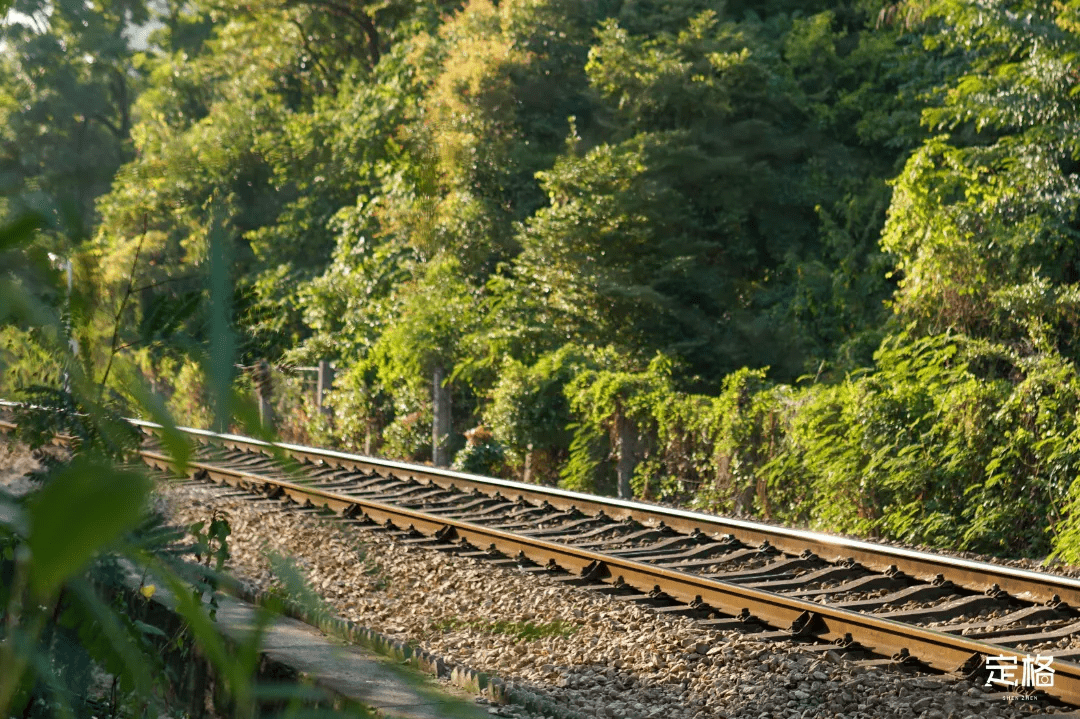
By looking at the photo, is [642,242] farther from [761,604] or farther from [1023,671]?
[1023,671]

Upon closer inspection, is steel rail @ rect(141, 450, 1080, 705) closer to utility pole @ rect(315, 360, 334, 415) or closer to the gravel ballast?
the gravel ballast

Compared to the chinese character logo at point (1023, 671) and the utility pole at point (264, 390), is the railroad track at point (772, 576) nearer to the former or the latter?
the chinese character logo at point (1023, 671)

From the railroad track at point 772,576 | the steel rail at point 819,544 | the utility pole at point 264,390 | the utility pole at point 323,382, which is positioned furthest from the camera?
the utility pole at point 323,382

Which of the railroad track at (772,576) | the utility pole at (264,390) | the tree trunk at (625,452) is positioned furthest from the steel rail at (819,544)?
the utility pole at (264,390)

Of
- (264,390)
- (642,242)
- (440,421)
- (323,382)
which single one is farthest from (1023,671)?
(323,382)

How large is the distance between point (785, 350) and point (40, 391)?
17.0m

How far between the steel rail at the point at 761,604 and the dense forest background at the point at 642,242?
2.76 m

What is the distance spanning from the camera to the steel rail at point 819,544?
641 cm

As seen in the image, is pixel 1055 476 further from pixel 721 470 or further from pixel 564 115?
pixel 564 115

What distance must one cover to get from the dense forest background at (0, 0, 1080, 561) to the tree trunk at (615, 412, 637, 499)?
49 mm

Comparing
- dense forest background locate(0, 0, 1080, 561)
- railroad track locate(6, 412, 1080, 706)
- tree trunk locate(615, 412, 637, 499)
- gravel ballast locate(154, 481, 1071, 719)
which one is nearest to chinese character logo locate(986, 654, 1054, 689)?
railroad track locate(6, 412, 1080, 706)

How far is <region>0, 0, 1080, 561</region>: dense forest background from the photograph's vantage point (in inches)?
50.9

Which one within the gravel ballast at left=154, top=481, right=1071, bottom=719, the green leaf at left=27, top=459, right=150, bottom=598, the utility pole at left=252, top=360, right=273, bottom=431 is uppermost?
the utility pole at left=252, top=360, right=273, bottom=431

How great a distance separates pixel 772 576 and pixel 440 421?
8.77 m
